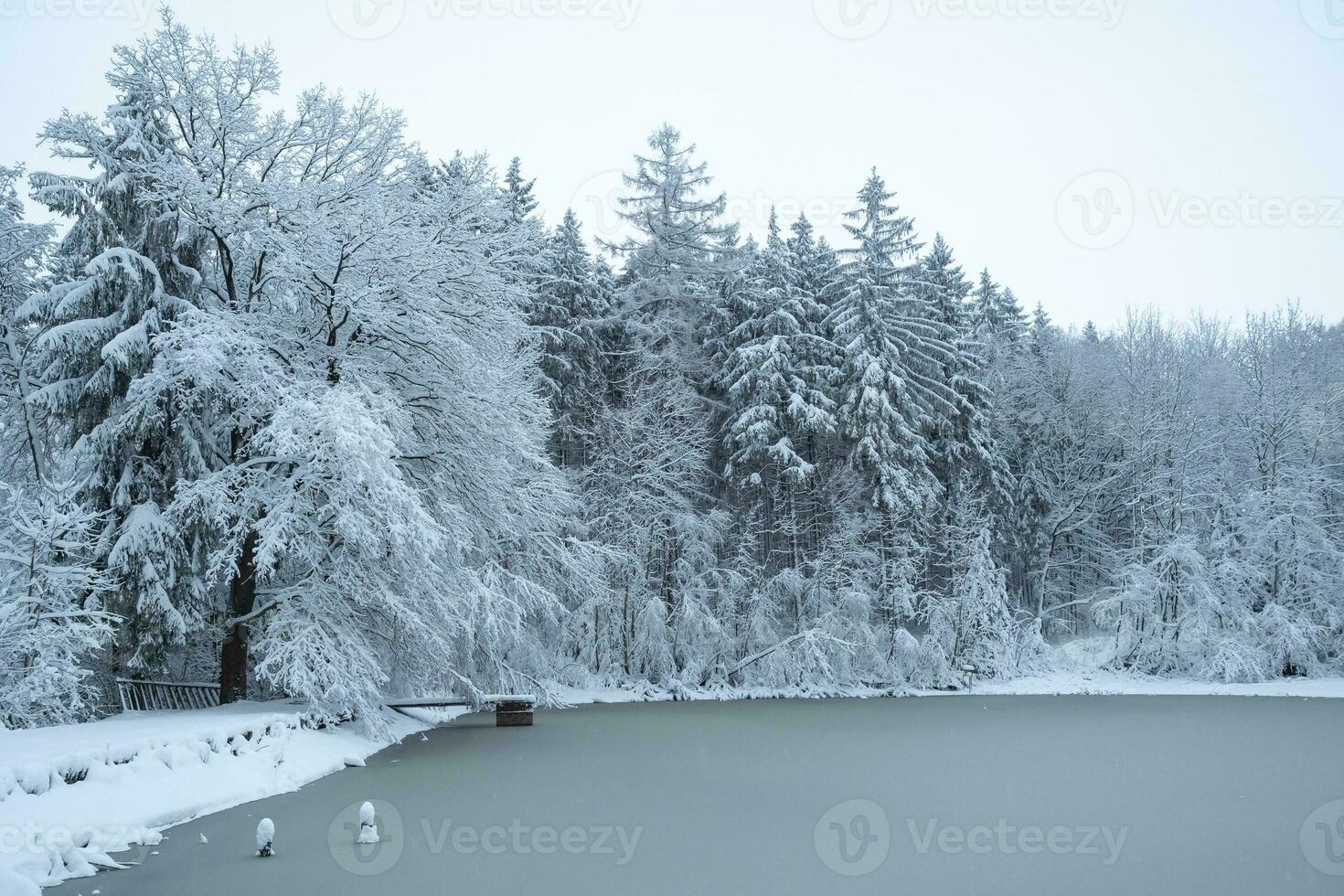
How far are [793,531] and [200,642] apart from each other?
16751 mm

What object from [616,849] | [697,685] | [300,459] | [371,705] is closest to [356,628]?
[371,705]

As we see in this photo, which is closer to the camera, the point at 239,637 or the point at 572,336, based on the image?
the point at 239,637

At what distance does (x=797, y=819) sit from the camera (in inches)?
368

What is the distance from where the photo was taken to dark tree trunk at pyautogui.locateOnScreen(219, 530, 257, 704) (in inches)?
609

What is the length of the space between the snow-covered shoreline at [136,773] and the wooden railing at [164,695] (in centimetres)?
170

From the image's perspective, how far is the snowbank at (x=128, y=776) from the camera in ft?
22.8
